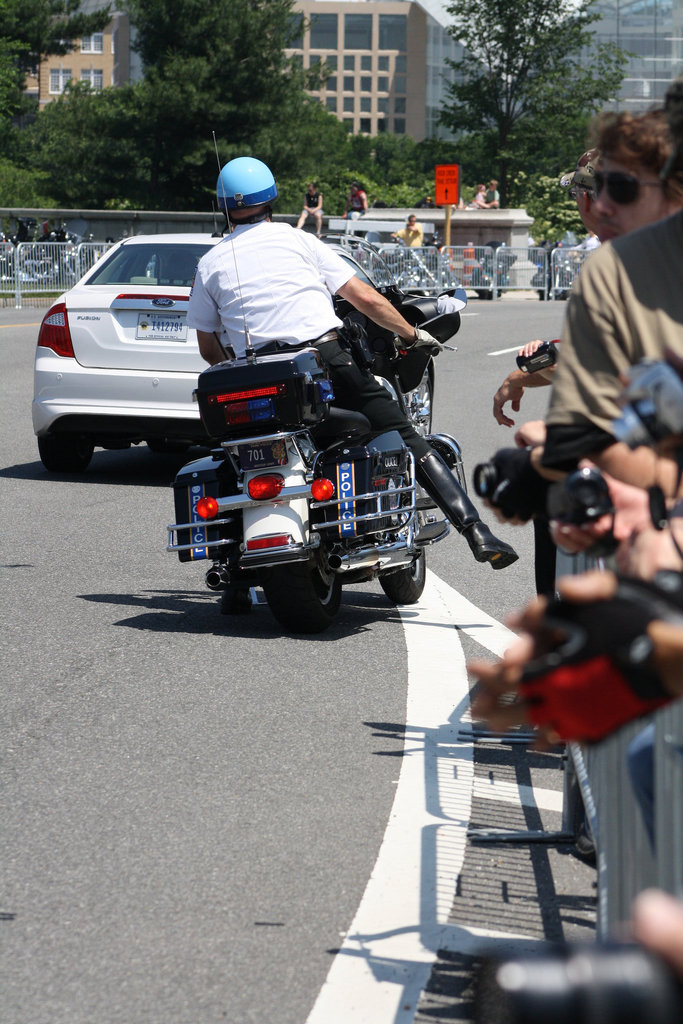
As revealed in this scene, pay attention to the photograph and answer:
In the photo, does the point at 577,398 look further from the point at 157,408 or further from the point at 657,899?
the point at 157,408

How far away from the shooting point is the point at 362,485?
6.18 metres

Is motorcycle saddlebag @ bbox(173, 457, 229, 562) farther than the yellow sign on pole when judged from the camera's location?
No

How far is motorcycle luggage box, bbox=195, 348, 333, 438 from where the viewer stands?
593 cm

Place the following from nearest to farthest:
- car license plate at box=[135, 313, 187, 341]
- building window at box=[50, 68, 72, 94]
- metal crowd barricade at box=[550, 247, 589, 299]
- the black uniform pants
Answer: the black uniform pants, car license plate at box=[135, 313, 187, 341], metal crowd barricade at box=[550, 247, 589, 299], building window at box=[50, 68, 72, 94]

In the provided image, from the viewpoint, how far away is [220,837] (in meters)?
4.03

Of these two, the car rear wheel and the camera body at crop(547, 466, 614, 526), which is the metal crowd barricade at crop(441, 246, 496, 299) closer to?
the car rear wheel

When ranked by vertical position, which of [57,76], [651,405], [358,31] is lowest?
[651,405]

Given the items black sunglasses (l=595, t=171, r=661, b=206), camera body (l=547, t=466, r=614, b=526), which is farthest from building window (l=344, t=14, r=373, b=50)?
camera body (l=547, t=466, r=614, b=526)

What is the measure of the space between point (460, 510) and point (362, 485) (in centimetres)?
69

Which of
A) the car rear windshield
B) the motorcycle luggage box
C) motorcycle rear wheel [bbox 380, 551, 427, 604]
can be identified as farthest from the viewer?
the car rear windshield

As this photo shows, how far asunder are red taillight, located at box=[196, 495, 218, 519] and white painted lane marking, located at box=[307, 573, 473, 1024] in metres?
1.03

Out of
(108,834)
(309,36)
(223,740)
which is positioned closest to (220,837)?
(108,834)

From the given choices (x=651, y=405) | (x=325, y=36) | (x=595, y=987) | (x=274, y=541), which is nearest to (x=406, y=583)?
(x=274, y=541)

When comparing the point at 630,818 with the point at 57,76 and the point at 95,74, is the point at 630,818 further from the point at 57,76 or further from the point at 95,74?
the point at 57,76
